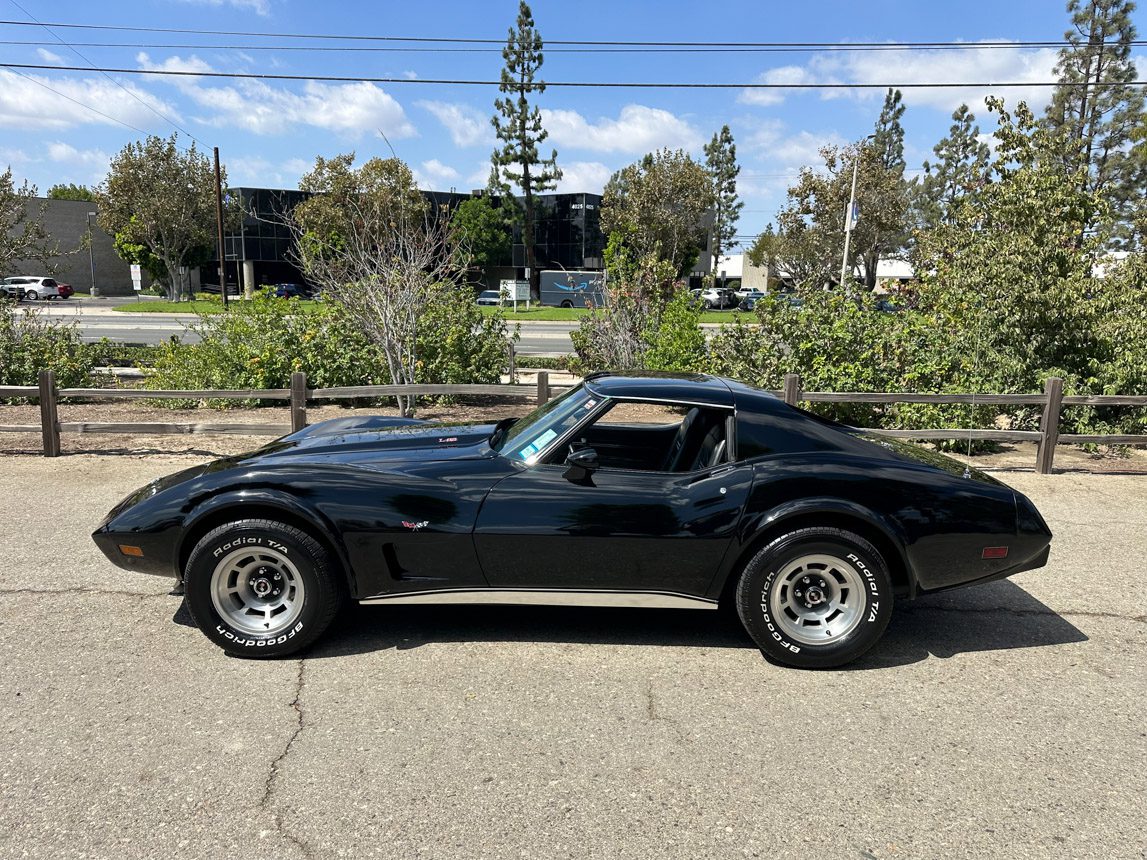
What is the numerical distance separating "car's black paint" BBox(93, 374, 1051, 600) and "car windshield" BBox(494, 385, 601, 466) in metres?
0.11

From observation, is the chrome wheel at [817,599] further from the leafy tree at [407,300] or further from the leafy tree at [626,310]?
the leafy tree at [626,310]

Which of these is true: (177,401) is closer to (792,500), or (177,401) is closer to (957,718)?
(792,500)

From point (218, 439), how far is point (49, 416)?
1724 millimetres

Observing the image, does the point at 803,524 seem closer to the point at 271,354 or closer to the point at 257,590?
the point at 257,590

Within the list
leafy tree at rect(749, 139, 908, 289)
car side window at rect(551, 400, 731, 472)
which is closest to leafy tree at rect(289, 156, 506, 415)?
car side window at rect(551, 400, 731, 472)

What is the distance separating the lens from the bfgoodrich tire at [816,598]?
399 centimetres

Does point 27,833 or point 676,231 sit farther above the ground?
point 676,231

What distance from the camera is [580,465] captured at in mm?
4008

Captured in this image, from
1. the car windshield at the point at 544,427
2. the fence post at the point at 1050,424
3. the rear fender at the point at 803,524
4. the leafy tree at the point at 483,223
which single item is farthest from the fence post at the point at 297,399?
the leafy tree at the point at 483,223

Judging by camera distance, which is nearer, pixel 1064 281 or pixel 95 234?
pixel 1064 281

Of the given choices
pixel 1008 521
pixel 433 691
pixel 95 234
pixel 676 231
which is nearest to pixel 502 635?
pixel 433 691

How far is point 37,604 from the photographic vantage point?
4695mm

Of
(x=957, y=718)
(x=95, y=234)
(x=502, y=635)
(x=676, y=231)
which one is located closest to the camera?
(x=957, y=718)

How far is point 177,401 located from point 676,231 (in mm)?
38218
